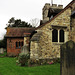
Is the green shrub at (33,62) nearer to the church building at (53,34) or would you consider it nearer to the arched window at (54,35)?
the church building at (53,34)

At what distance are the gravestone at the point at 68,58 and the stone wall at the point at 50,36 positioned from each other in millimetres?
7115

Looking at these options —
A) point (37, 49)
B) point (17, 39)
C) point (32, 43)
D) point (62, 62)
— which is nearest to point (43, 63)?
point (37, 49)

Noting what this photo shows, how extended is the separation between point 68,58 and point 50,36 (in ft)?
25.9

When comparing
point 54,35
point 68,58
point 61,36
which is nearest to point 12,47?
point 54,35

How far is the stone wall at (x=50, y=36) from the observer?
1061 centimetres

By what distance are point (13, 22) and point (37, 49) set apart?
35401 mm

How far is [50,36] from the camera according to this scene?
36.0ft

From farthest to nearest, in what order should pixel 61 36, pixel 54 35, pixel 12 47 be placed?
pixel 12 47 → pixel 61 36 → pixel 54 35

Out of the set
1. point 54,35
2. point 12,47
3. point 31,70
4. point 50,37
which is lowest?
point 31,70

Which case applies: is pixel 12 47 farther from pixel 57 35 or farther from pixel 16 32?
pixel 57 35

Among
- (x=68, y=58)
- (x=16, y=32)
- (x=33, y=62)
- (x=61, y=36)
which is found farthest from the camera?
(x=16, y=32)

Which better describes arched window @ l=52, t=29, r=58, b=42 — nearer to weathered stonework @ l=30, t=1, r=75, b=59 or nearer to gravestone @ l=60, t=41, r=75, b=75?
Answer: weathered stonework @ l=30, t=1, r=75, b=59

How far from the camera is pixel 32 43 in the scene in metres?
10.2

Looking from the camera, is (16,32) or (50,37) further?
(16,32)
